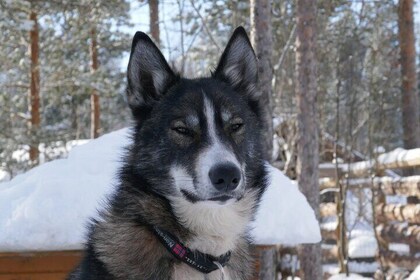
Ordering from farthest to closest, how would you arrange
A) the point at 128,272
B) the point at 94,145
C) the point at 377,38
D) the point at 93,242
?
the point at 377,38, the point at 94,145, the point at 93,242, the point at 128,272

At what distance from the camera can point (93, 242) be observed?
295 cm

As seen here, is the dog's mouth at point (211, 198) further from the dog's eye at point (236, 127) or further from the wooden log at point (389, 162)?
the wooden log at point (389, 162)

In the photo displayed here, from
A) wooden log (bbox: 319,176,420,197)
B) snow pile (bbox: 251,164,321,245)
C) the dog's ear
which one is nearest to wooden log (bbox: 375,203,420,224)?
wooden log (bbox: 319,176,420,197)

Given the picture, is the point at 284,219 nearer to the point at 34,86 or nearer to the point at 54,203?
the point at 54,203

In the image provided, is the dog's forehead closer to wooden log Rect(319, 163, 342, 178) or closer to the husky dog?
the husky dog

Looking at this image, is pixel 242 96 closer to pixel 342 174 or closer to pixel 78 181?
pixel 78 181

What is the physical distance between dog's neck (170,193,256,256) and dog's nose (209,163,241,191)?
0.17 m

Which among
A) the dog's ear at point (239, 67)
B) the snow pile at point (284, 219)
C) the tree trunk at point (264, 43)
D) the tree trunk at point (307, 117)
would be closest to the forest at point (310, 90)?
the tree trunk at point (307, 117)

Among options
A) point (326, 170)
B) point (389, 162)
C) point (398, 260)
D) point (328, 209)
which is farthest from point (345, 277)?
point (326, 170)

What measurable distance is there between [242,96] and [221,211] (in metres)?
0.70

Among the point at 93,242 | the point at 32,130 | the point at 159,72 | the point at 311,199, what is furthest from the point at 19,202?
the point at 32,130

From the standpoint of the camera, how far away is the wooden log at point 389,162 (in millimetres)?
9086

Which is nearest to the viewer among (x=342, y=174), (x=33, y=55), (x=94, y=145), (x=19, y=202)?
(x=19, y=202)

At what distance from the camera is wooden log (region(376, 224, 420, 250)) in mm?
10047
